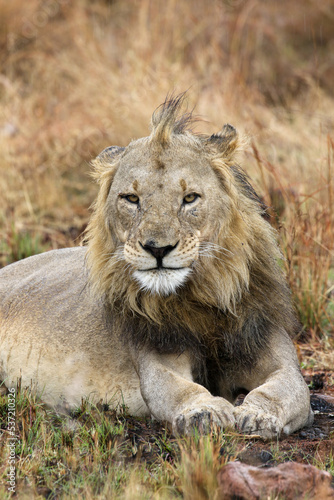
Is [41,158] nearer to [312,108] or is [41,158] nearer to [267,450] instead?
[312,108]

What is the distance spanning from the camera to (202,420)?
3.25 meters

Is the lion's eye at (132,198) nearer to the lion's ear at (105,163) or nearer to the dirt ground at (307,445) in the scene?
the lion's ear at (105,163)

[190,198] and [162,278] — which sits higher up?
[190,198]

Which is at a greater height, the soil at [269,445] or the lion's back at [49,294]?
the lion's back at [49,294]

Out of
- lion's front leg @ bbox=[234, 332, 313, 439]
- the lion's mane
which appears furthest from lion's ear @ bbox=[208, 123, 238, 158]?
lion's front leg @ bbox=[234, 332, 313, 439]

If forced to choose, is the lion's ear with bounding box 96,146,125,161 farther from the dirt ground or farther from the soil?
the dirt ground

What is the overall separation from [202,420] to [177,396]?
0.35m

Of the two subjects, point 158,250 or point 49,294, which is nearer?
point 158,250

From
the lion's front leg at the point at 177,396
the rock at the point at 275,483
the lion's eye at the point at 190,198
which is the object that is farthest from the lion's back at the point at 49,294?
the rock at the point at 275,483

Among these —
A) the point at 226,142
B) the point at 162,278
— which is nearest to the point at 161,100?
the point at 226,142

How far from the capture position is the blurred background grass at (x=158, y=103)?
6.08 m

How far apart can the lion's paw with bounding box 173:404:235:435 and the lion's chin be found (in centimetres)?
63

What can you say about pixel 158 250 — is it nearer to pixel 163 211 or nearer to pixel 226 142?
pixel 163 211

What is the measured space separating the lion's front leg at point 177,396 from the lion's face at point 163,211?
1.40 feet
